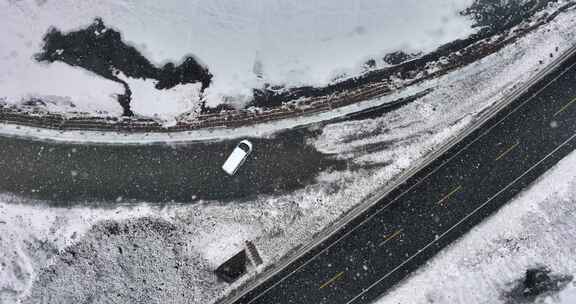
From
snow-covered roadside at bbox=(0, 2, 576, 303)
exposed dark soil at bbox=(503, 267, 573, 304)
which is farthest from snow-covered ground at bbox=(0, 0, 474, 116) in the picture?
exposed dark soil at bbox=(503, 267, 573, 304)

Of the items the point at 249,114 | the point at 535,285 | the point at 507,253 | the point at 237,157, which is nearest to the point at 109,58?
the point at 249,114

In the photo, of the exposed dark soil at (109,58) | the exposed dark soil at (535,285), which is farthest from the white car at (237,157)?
the exposed dark soil at (535,285)

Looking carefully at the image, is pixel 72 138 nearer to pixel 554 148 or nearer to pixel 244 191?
pixel 244 191

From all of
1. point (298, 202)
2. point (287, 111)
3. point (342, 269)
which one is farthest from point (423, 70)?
point (342, 269)

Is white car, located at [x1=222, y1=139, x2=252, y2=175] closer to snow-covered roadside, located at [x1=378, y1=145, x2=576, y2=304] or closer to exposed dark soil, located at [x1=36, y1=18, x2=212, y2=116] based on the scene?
exposed dark soil, located at [x1=36, y1=18, x2=212, y2=116]

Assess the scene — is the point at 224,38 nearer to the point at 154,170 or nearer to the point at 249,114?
the point at 249,114

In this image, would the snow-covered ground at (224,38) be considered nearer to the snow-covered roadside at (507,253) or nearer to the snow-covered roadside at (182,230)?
the snow-covered roadside at (182,230)
